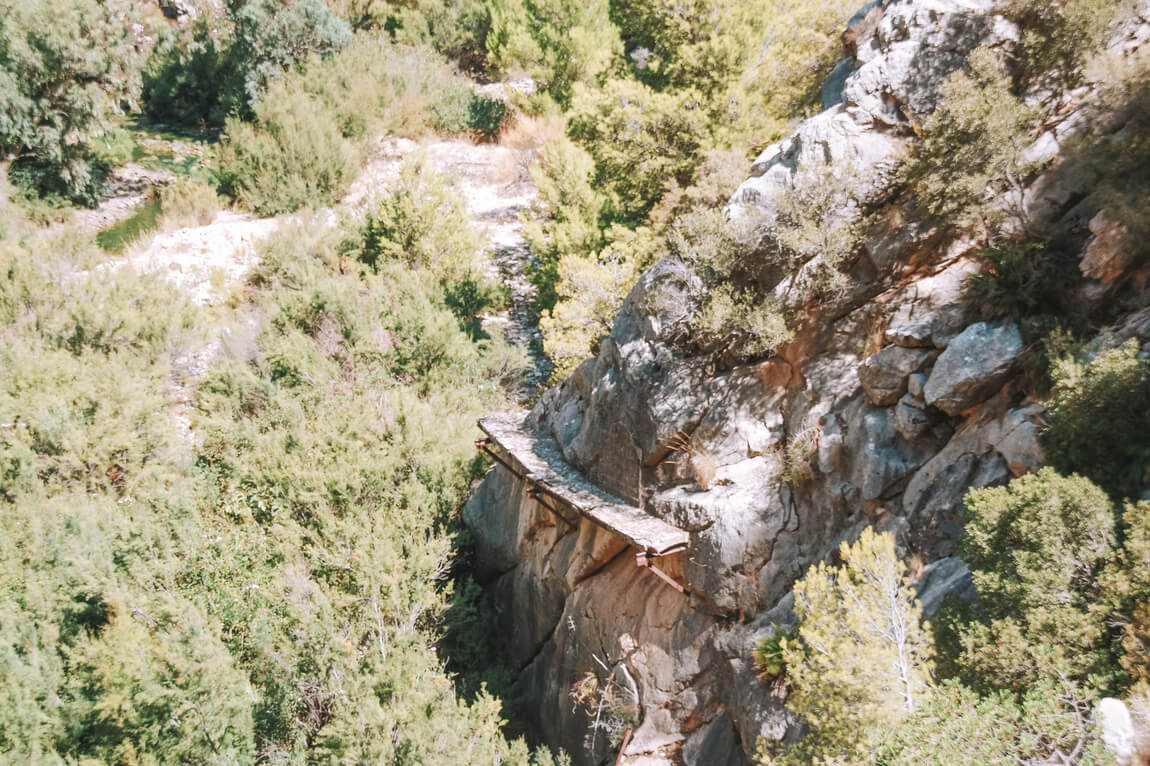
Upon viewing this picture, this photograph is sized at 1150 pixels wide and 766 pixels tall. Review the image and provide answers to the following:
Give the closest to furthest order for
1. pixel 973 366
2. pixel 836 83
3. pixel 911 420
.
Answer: pixel 973 366 < pixel 911 420 < pixel 836 83

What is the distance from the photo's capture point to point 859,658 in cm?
475

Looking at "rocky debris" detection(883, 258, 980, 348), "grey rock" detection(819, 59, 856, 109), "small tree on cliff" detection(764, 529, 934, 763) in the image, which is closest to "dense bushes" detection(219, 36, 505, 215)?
"grey rock" detection(819, 59, 856, 109)

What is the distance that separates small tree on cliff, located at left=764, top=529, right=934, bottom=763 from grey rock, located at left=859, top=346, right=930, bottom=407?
202 centimetres

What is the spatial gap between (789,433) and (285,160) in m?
21.8

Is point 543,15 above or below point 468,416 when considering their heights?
above

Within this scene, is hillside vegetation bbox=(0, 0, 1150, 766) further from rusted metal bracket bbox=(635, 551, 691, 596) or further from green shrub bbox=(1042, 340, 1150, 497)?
rusted metal bracket bbox=(635, 551, 691, 596)

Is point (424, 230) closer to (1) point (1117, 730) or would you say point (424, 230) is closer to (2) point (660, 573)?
(2) point (660, 573)

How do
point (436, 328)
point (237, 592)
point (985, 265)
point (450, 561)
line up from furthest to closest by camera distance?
point (436, 328), point (450, 561), point (237, 592), point (985, 265)

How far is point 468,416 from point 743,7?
38.9ft

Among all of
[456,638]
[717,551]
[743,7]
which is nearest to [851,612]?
[717,551]

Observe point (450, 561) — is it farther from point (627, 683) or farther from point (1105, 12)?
point (1105, 12)

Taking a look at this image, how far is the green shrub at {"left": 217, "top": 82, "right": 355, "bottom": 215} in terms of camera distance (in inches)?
906

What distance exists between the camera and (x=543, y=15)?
2511 centimetres

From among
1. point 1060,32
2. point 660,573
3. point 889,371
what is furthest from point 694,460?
point 1060,32
